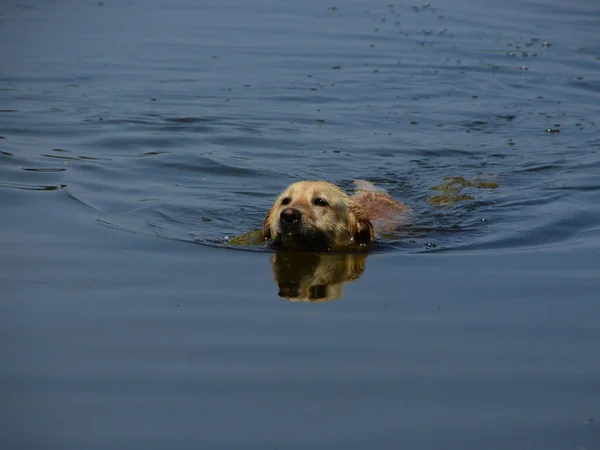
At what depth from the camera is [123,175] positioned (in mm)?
9852

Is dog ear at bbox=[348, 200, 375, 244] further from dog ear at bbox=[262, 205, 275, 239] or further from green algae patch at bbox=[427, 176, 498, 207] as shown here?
green algae patch at bbox=[427, 176, 498, 207]

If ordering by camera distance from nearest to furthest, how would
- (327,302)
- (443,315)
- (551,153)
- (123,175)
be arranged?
(443,315)
(327,302)
(123,175)
(551,153)

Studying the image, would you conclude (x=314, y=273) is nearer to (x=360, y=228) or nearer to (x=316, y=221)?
(x=316, y=221)

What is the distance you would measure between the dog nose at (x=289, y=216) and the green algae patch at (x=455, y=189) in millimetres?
2480

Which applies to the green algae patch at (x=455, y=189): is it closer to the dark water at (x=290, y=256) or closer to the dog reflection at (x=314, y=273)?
the dark water at (x=290, y=256)

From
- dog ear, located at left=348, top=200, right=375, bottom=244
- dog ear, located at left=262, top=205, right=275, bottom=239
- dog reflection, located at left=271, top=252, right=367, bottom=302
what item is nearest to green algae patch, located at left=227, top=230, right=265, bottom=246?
dog ear, located at left=262, top=205, right=275, bottom=239

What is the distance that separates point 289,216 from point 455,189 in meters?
3.14

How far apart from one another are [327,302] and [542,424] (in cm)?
206

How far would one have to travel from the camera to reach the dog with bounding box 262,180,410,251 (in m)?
7.49

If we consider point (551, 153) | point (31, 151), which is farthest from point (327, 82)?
point (31, 151)

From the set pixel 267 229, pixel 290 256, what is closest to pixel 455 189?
pixel 267 229

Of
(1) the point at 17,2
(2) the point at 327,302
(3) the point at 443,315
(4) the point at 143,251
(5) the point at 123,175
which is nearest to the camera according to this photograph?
(3) the point at 443,315

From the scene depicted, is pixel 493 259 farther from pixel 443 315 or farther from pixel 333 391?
pixel 333 391

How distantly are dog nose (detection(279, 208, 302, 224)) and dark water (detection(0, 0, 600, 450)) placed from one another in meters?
0.34
